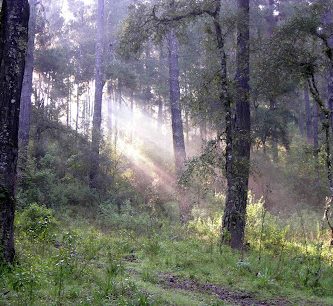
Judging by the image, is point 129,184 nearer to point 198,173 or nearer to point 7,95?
point 198,173

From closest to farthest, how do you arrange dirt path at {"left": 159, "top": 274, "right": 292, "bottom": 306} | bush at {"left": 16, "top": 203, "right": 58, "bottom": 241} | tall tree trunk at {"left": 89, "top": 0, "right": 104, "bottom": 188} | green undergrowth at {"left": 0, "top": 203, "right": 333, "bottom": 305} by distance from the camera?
green undergrowth at {"left": 0, "top": 203, "right": 333, "bottom": 305} → dirt path at {"left": 159, "top": 274, "right": 292, "bottom": 306} → bush at {"left": 16, "top": 203, "right": 58, "bottom": 241} → tall tree trunk at {"left": 89, "top": 0, "right": 104, "bottom": 188}

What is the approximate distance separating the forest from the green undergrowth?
4 centimetres

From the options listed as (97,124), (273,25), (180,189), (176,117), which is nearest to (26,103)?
(97,124)

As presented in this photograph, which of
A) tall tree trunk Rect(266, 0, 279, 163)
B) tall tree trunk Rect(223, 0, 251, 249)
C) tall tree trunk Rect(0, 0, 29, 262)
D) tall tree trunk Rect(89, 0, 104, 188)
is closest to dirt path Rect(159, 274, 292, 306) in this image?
tall tree trunk Rect(0, 0, 29, 262)

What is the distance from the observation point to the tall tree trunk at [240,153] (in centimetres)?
1064

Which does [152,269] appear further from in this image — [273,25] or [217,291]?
[273,25]

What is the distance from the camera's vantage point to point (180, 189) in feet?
51.4

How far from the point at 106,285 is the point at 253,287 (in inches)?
113

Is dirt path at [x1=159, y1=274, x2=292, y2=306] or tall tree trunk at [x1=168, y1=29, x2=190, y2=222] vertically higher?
tall tree trunk at [x1=168, y1=29, x2=190, y2=222]

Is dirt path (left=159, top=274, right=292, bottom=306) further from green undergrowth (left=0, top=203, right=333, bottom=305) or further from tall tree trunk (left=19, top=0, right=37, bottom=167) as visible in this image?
tall tree trunk (left=19, top=0, right=37, bottom=167)

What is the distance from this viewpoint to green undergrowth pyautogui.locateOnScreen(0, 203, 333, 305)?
5512 millimetres

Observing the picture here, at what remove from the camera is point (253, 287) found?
743cm

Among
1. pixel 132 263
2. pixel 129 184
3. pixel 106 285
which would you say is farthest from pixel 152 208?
pixel 106 285

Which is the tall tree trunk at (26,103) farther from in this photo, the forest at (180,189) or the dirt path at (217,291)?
the dirt path at (217,291)
